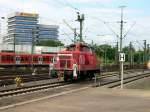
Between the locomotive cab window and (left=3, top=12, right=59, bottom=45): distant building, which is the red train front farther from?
(left=3, top=12, right=59, bottom=45): distant building

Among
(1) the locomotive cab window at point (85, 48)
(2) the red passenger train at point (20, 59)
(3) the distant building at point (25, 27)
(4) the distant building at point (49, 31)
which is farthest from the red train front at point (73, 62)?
(4) the distant building at point (49, 31)

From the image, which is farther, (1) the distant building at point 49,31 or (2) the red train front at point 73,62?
(1) the distant building at point 49,31

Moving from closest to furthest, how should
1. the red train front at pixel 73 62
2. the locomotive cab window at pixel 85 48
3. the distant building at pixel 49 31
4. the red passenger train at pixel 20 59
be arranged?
1. the red train front at pixel 73 62
2. the locomotive cab window at pixel 85 48
3. the red passenger train at pixel 20 59
4. the distant building at pixel 49 31

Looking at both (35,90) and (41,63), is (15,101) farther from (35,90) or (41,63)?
(41,63)

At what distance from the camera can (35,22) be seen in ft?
300

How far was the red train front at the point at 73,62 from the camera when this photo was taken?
3662 centimetres

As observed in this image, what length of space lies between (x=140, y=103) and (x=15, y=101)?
6468 millimetres

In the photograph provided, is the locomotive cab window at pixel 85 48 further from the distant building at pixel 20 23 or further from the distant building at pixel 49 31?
the distant building at pixel 49 31

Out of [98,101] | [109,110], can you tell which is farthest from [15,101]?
[109,110]

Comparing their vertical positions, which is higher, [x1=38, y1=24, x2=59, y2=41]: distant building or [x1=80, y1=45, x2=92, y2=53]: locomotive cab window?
[x1=38, y1=24, x2=59, y2=41]: distant building

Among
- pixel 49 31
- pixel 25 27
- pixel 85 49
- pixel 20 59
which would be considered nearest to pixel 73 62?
A: pixel 85 49

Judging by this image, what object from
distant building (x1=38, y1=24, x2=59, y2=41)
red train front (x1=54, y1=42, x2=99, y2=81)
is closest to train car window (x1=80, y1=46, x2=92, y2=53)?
red train front (x1=54, y1=42, x2=99, y2=81)

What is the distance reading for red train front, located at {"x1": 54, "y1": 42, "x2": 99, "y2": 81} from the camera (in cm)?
3662

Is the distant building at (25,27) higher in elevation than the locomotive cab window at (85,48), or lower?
higher
